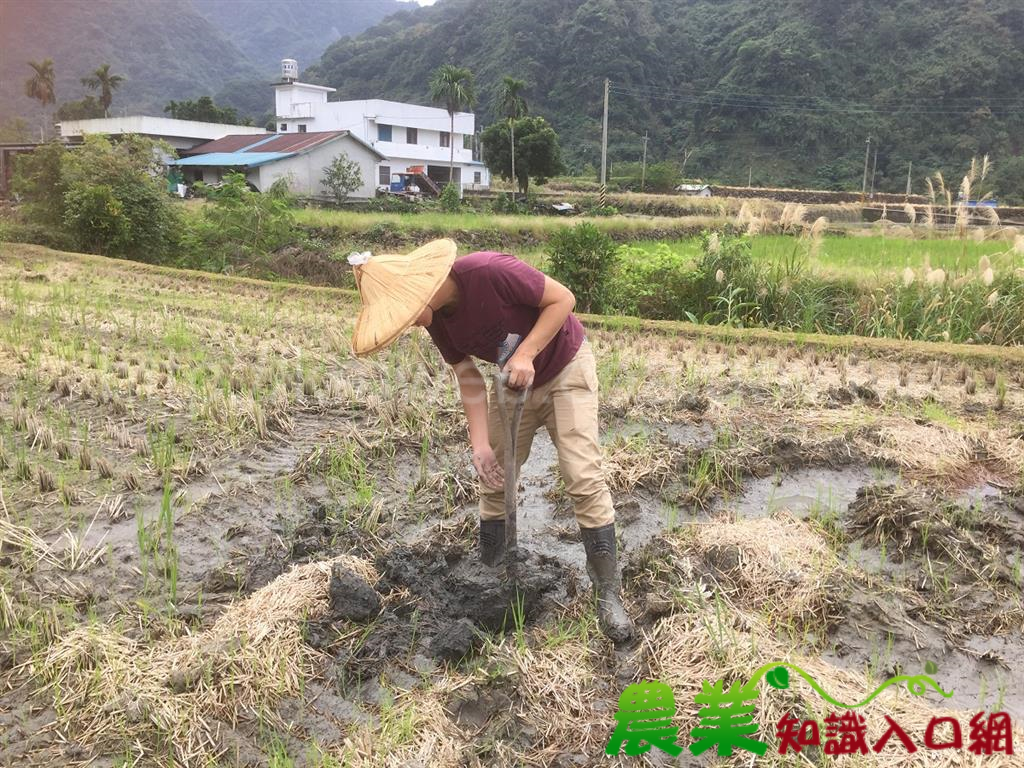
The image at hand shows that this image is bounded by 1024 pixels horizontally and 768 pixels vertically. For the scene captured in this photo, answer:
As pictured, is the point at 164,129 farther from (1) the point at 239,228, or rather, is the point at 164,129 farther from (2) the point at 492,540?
(2) the point at 492,540

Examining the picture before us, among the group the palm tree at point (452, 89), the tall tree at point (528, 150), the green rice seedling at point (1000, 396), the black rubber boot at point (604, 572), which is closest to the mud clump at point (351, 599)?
the black rubber boot at point (604, 572)

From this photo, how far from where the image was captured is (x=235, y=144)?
3612cm

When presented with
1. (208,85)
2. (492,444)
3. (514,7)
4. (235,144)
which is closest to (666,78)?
(514,7)

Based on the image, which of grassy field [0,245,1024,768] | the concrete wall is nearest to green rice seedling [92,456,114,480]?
grassy field [0,245,1024,768]

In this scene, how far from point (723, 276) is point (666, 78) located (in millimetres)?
59843

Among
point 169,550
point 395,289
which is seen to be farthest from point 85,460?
point 395,289

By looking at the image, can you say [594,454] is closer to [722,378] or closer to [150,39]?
[722,378]

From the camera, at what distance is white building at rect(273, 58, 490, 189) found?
39.2 m

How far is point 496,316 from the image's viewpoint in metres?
2.46

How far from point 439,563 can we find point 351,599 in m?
0.44

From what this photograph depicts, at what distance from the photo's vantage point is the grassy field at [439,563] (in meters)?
2.09

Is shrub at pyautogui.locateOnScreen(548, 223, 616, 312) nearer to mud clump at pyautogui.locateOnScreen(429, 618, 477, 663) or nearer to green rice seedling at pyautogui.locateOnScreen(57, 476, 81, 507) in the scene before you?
green rice seedling at pyautogui.locateOnScreen(57, 476, 81, 507)

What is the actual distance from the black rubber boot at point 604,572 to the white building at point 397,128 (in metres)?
34.8

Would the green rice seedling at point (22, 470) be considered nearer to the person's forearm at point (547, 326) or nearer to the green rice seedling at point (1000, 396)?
the person's forearm at point (547, 326)
